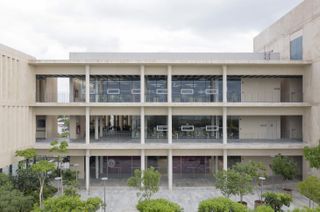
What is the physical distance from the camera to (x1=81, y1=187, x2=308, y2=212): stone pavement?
893 inches

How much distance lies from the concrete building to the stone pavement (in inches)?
54.9

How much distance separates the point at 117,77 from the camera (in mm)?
29328

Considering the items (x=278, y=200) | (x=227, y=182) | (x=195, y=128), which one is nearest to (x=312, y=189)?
(x=278, y=200)

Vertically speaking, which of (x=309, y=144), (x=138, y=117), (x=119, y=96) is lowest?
(x=309, y=144)

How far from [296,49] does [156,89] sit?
1422 cm

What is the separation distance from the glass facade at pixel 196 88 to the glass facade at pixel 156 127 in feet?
8.56

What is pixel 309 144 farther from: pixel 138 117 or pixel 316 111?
pixel 138 117

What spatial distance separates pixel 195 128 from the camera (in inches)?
1181

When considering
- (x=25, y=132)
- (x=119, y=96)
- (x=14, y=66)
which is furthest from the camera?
(x=119, y=96)

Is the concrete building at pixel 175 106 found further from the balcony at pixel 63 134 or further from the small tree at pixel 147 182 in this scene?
Result: the small tree at pixel 147 182

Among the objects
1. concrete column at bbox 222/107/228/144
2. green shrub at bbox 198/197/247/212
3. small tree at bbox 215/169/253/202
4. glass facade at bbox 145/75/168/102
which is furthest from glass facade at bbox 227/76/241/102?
green shrub at bbox 198/197/247/212

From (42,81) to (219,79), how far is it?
1843cm

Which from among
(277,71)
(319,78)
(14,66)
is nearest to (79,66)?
(14,66)

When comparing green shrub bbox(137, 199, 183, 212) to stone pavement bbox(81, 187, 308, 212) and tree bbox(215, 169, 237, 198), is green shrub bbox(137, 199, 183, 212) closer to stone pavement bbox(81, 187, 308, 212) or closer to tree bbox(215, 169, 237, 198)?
tree bbox(215, 169, 237, 198)
